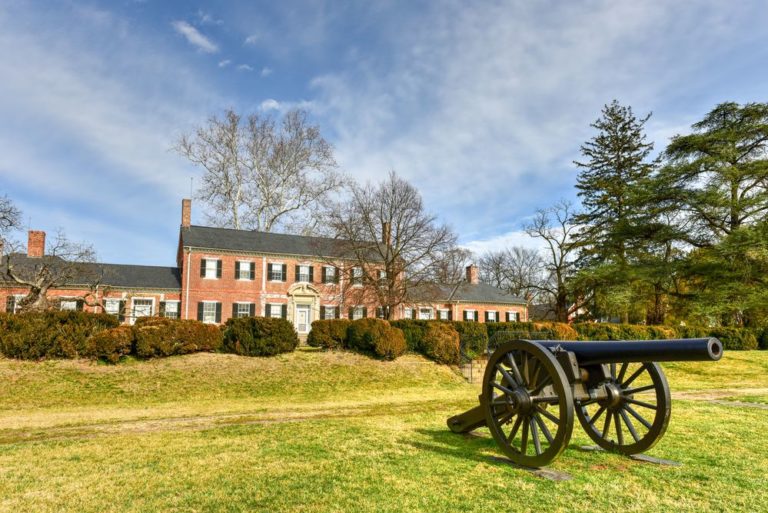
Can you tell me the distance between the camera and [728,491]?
4.64 meters

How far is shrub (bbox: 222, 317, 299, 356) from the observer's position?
16.5m

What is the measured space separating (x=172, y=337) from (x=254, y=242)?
1874 cm

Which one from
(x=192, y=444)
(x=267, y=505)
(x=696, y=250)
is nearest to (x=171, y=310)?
(x=192, y=444)

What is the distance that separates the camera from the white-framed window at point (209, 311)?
31438mm

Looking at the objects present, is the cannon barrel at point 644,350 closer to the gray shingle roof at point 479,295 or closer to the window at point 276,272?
the window at point 276,272

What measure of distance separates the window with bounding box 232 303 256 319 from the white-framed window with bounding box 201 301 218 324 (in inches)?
47.4

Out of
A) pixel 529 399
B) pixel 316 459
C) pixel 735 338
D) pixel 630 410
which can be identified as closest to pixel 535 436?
pixel 529 399

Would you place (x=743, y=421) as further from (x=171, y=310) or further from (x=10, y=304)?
(x=10, y=304)

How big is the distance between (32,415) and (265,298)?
22.6 metres

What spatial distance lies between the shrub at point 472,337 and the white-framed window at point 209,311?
57.8ft

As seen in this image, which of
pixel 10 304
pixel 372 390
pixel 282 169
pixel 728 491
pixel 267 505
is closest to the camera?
pixel 267 505

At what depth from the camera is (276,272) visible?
110 feet

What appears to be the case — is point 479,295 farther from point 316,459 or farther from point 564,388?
point 564,388

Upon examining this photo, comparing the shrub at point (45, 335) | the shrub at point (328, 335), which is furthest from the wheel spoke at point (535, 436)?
the shrub at point (45, 335)
